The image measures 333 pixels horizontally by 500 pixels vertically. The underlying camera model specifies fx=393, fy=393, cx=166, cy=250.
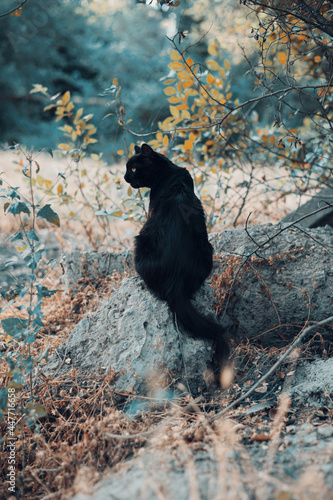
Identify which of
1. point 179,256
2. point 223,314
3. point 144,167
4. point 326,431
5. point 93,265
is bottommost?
point 326,431

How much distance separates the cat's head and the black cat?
0.31 metres

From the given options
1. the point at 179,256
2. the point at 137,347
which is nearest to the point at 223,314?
the point at 179,256

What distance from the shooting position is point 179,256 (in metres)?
2.17

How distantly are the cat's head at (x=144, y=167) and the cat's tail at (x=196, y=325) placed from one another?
3.10 feet

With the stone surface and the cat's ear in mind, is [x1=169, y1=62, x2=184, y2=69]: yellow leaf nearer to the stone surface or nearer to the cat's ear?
the cat's ear

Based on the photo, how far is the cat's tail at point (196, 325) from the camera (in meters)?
2.12

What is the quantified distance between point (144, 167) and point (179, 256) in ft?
2.85

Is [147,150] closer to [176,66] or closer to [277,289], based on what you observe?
[176,66]

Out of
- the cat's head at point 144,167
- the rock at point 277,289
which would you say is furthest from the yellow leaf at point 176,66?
the rock at point 277,289

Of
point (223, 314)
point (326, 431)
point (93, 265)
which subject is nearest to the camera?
point (326, 431)

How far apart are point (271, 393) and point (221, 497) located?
968 millimetres

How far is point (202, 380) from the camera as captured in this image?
209cm

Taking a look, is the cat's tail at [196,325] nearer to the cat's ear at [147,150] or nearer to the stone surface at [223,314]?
the stone surface at [223,314]

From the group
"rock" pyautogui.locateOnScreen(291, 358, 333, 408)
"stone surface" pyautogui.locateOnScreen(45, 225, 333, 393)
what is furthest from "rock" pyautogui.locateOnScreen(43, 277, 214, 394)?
"rock" pyautogui.locateOnScreen(291, 358, 333, 408)
